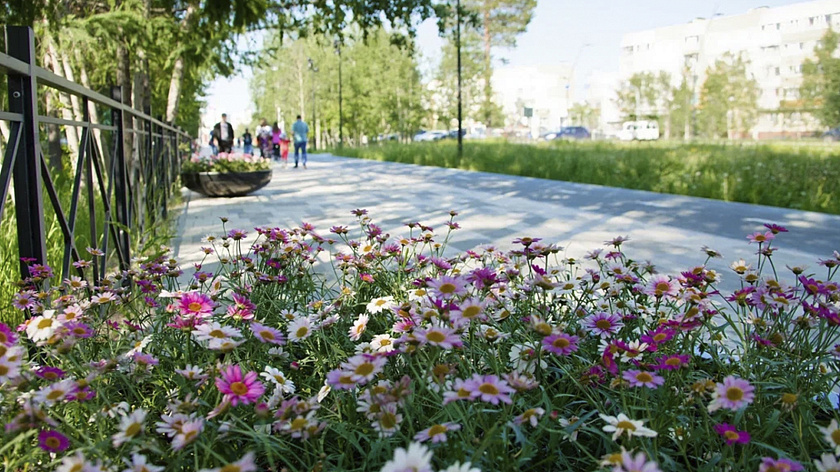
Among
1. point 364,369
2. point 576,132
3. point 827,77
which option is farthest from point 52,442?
point 576,132

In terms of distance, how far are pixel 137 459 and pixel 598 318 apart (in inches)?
45.7

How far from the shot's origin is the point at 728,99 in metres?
50.9

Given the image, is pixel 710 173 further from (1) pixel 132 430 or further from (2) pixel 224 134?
(1) pixel 132 430

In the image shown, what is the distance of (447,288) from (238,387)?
48 cm

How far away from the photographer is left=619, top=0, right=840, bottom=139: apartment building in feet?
194

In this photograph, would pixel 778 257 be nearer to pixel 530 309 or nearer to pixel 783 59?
pixel 530 309

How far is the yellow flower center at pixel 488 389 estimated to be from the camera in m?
1.20

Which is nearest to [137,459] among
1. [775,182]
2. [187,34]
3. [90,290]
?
[90,290]

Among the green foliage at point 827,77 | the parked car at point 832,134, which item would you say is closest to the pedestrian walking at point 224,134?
the green foliage at point 827,77

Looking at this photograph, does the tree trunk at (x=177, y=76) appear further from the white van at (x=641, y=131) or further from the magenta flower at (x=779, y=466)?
the white van at (x=641, y=131)

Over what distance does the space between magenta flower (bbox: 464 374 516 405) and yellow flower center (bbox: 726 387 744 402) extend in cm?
40

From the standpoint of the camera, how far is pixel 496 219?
7504 mm

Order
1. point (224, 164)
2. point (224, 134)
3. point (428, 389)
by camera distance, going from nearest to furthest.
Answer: point (428, 389) < point (224, 164) < point (224, 134)

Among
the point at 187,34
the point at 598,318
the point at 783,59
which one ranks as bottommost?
the point at 598,318
